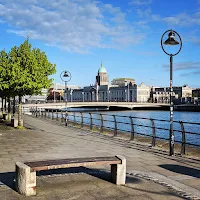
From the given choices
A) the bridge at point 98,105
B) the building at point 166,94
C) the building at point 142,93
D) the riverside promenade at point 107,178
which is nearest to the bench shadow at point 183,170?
the riverside promenade at point 107,178

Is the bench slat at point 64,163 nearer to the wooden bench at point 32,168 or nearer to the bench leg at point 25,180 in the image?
the wooden bench at point 32,168

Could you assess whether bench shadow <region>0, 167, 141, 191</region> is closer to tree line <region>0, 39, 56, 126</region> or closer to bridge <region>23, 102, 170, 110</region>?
tree line <region>0, 39, 56, 126</region>

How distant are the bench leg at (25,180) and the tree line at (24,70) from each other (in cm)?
1242

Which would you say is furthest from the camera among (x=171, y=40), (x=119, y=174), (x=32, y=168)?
(x=171, y=40)

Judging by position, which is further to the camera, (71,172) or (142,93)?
(142,93)

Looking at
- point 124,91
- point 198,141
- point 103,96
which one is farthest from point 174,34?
point 103,96

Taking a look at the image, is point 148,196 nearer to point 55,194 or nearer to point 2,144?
point 55,194

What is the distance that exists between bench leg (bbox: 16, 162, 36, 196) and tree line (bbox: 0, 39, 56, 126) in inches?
489

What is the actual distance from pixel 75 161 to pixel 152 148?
619 centimetres

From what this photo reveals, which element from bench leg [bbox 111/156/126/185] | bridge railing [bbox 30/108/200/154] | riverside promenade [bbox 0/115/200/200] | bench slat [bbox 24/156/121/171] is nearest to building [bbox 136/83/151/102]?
bridge railing [bbox 30/108/200/154]

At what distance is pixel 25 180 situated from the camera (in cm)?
544

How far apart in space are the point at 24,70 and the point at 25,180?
13.1m

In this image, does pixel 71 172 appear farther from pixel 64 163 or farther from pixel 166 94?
pixel 166 94

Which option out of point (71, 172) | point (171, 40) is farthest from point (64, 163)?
point (171, 40)
